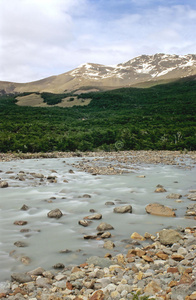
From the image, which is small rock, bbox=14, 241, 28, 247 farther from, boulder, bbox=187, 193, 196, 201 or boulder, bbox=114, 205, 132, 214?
boulder, bbox=187, 193, 196, 201

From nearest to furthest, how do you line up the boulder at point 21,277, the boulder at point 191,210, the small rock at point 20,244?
the boulder at point 21,277
the small rock at point 20,244
the boulder at point 191,210

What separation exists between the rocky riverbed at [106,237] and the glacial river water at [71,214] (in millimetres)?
21

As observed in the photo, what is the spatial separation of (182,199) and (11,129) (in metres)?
24.7

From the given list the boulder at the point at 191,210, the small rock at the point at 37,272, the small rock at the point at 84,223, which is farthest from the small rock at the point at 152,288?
the boulder at the point at 191,210

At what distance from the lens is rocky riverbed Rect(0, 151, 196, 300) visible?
3.25 m

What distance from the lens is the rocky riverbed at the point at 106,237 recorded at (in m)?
3.25

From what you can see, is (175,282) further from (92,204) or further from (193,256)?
(92,204)

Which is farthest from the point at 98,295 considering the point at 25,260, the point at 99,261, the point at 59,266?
the point at 25,260

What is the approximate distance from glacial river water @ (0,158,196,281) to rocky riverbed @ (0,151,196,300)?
2 centimetres

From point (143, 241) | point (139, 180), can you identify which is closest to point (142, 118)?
point (139, 180)

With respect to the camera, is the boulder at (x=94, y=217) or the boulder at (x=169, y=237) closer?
the boulder at (x=169, y=237)

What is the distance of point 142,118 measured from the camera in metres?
40.8

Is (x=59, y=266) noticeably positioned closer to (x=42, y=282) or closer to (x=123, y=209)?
(x=42, y=282)

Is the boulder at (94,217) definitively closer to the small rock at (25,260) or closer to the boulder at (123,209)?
the boulder at (123,209)
